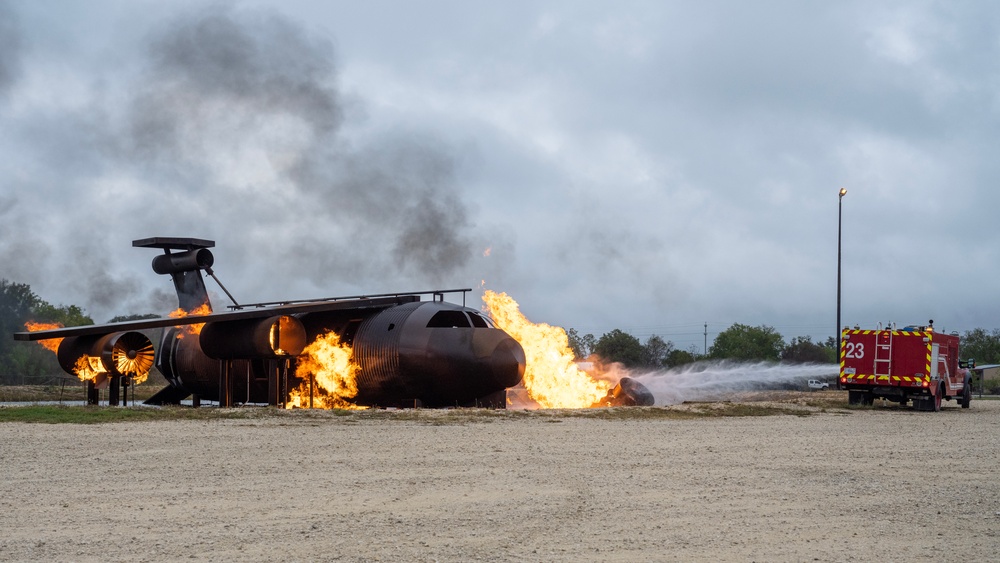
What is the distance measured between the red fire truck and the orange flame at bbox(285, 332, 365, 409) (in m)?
15.2

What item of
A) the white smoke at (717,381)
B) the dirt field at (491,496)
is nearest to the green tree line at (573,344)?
Result: the white smoke at (717,381)

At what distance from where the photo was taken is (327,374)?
91.7 ft

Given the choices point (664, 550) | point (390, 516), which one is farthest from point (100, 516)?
point (664, 550)

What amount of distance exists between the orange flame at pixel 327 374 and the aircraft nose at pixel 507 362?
167 inches

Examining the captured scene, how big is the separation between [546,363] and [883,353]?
1040cm

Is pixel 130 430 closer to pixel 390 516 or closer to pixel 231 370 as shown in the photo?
pixel 231 370

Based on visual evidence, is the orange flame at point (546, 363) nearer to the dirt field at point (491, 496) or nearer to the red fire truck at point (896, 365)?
the red fire truck at point (896, 365)

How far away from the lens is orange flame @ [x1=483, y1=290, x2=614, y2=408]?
29.8m

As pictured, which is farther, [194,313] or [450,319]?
[194,313]

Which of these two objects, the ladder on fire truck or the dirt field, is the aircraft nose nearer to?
the dirt field

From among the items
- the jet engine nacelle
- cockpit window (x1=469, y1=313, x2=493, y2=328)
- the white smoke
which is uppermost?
cockpit window (x1=469, y1=313, x2=493, y2=328)

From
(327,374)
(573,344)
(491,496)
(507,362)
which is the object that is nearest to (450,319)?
(507,362)

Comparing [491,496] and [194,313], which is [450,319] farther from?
[491,496]

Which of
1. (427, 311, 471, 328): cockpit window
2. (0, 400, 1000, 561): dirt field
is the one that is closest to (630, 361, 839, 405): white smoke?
(427, 311, 471, 328): cockpit window
